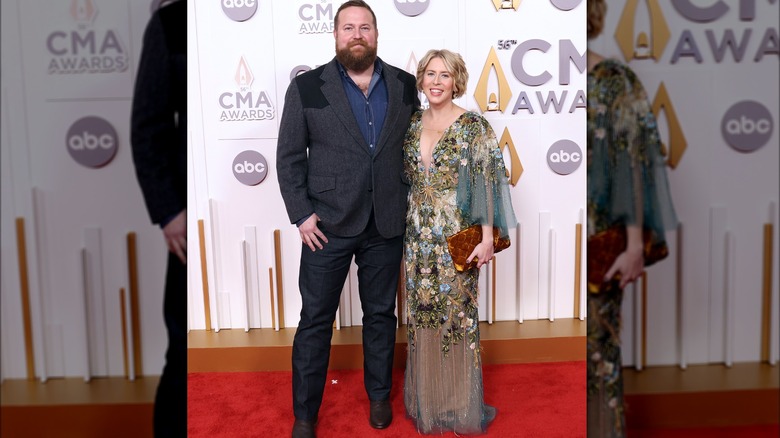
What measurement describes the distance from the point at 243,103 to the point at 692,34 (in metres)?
1.82

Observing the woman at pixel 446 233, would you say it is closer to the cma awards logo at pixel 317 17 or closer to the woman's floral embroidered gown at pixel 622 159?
the cma awards logo at pixel 317 17

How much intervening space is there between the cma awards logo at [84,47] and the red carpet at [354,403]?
5.08 feet

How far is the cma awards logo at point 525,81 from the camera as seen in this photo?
7.29 feet

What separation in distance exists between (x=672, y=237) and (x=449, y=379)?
147 centimetres

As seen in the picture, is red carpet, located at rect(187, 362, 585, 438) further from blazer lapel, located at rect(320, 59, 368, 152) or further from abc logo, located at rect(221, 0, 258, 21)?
abc logo, located at rect(221, 0, 258, 21)

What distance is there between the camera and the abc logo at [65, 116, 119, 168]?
0.64 meters

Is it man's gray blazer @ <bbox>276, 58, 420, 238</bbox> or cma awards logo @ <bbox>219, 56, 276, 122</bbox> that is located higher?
cma awards logo @ <bbox>219, 56, 276, 122</bbox>

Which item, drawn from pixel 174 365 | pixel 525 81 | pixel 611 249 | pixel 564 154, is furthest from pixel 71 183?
pixel 564 154

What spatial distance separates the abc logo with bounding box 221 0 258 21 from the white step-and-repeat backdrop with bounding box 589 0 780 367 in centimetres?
180

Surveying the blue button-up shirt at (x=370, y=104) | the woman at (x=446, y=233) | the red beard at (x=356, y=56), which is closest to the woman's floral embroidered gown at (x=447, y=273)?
the woman at (x=446, y=233)

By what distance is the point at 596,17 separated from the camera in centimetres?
58

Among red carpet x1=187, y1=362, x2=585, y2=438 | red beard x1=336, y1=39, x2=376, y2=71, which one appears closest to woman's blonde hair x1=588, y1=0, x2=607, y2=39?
red beard x1=336, y1=39, x2=376, y2=71

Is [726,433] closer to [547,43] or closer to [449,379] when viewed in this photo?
[449,379]

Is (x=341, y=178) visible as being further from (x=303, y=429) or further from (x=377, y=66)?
(x=303, y=429)
